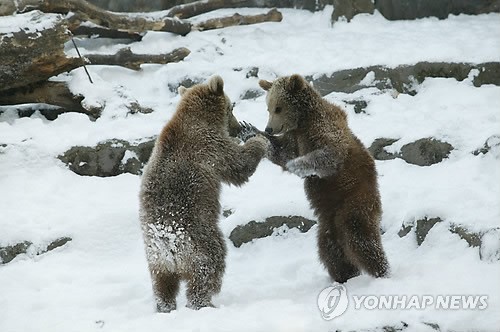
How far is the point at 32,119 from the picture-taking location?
9398 millimetres

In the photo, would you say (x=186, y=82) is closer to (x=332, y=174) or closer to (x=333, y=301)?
(x=332, y=174)

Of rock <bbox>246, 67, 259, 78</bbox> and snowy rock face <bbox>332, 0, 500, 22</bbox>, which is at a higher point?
snowy rock face <bbox>332, 0, 500, 22</bbox>

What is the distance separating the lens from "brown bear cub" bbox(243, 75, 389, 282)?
Result: 5969mm

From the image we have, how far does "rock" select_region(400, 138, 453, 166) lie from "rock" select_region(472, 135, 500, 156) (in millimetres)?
512

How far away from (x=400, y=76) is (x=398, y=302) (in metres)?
5.48

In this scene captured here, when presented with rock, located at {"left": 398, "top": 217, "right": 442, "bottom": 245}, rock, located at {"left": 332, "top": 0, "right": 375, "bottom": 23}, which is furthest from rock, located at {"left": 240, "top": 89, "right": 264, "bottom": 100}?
rock, located at {"left": 398, "top": 217, "right": 442, "bottom": 245}

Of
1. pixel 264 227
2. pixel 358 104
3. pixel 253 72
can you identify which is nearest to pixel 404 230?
pixel 264 227

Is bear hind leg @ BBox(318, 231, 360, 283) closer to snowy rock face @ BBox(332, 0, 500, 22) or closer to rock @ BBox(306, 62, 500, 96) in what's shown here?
rock @ BBox(306, 62, 500, 96)

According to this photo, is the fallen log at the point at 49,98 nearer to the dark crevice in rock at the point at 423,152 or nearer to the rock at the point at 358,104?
the rock at the point at 358,104

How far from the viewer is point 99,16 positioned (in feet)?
36.6

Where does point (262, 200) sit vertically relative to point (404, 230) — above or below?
below

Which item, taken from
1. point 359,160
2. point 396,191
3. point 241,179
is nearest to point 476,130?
point 396,191

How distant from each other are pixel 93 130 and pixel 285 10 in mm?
5697

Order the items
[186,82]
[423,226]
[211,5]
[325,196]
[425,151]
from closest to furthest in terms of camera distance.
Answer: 1. [325,196]
2. [423,226]
3. [425,151]
4. [186,82]
5. [211,5]
